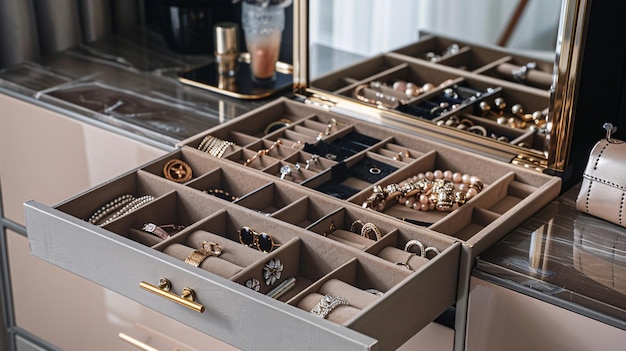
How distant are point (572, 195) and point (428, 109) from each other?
31cm

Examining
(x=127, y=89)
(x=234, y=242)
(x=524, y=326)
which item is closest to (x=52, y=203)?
(x=127, y=89)

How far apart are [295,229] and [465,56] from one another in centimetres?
54

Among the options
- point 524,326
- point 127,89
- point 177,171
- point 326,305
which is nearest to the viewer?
point 326,305

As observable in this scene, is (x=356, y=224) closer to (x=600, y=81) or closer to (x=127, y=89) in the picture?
(x=600, y=81)

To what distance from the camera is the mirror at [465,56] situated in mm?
1345

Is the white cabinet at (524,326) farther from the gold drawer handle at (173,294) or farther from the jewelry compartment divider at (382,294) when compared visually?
the gold drawer handle at (173,294)

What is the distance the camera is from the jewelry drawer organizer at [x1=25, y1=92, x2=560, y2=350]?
1.02 m

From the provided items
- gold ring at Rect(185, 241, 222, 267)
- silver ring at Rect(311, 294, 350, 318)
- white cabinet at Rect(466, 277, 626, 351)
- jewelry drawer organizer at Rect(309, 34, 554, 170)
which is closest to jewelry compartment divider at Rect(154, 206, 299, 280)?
gold ring at Rect(185, 241, 222, 267)

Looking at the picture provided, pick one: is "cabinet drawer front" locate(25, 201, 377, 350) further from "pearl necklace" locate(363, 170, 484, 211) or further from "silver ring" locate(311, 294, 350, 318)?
"pearl necklace" locate(363, 170, 484, 211)

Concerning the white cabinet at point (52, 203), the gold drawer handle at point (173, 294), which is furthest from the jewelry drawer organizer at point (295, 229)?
the white cabinet at point (52, 203)

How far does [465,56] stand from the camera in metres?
1.52

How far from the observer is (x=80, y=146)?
5.37ft

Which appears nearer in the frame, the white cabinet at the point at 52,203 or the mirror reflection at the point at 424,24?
the mirror reflection at the point at 424,24

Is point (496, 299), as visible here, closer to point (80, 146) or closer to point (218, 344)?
point (218, 344)
